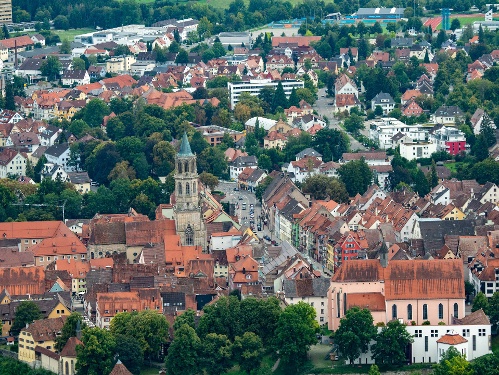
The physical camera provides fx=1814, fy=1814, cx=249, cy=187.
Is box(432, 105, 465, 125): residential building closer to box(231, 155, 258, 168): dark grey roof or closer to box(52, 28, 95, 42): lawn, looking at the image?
box(231, 155, 258, 168): dark grey roof

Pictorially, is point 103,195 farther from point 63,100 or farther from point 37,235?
point 63,100

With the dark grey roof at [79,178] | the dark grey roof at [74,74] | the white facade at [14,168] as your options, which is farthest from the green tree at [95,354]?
the dark grey roof at [74,74]

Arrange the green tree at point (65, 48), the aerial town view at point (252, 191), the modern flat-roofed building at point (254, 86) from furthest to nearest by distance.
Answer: the green tree at point (65, 48), the modern flat-roofed building at point (254, 86), the aerial town view at point (252, 191)

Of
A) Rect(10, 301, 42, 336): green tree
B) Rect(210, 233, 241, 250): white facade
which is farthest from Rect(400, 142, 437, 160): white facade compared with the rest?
Rect(10, 301, 42, 336): green tree

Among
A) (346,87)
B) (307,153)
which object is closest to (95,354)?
(307,153)

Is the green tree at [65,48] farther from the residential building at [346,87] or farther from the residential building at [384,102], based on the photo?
the residential building at [384,102]

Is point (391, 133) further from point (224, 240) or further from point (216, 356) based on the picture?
point (216, 356)
